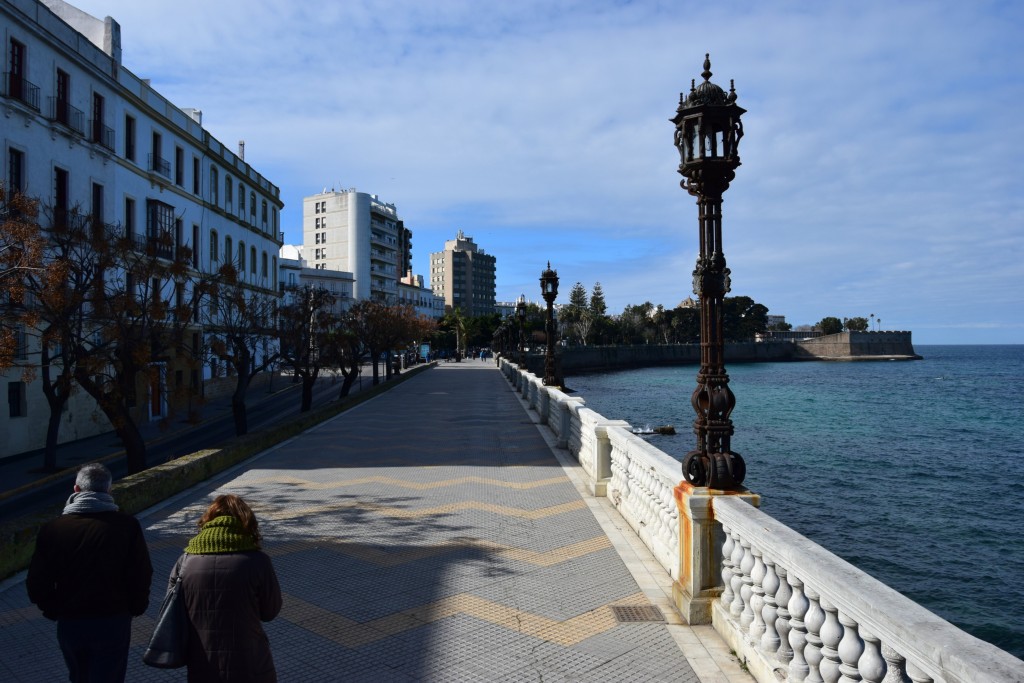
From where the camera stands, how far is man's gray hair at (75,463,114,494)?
12.4 feet

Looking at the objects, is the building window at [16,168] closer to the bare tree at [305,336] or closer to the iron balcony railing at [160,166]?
the iron balcony railing at [160,166]

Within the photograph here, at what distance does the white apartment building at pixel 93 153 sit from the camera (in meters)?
22.0

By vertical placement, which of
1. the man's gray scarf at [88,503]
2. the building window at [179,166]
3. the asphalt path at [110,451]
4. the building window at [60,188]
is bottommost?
the asphalt path at [110,451]

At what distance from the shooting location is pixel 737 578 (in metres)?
4.92

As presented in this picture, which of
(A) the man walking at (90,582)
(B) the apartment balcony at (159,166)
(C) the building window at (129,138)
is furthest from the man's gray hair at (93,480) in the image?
(B) the apartment balcony at (159,166)

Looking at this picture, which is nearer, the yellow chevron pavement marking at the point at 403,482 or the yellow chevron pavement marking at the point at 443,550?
the yellow chevron pavement marking at the point at 443,550

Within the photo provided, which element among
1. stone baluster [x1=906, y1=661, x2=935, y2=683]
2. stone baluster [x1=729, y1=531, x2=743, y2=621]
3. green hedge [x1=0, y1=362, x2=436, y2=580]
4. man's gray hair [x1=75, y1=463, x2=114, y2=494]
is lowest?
green hedge [x1=0, y1=362, x2=436, y2=580]

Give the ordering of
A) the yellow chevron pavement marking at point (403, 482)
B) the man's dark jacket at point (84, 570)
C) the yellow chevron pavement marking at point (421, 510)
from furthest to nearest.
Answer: the yellow chevron pavement marking at point (403, 482) < the yellow chevron pavement marking at point (421, 510) < the man's dark jacket at point (84, 570)

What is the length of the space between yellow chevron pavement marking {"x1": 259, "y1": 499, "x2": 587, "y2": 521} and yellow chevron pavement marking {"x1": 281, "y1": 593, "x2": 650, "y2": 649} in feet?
9.77

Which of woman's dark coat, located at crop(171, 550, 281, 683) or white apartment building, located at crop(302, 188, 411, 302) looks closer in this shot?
woman's dark coat, located at crop(171, 550, 281, 683)

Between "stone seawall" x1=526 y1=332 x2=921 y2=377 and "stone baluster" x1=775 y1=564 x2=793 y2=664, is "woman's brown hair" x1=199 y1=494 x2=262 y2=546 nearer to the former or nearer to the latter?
"stone baluster" x1=775 y1=564 x2=793 y2=664

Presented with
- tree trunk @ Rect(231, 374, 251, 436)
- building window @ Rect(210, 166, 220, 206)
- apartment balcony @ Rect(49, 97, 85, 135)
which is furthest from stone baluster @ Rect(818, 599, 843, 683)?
building window @ Rect(210, 166, 220, 206)

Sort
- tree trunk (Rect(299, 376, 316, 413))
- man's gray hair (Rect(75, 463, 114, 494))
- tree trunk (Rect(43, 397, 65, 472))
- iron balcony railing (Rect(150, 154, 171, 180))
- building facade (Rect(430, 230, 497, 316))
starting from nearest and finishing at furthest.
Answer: man's gray hair (Rect(75, 463, 114, 494)) → tree trunk (Rect(43, 397, 65, 472)) → tree trunk (Rect(299, 376, 316, 413)) → iron balcony railing (Rect(150, 154, 171, 180)) → building facade (Rect(430, 230, 497, 316))

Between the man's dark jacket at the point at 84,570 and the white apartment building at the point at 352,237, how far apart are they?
95844mm
